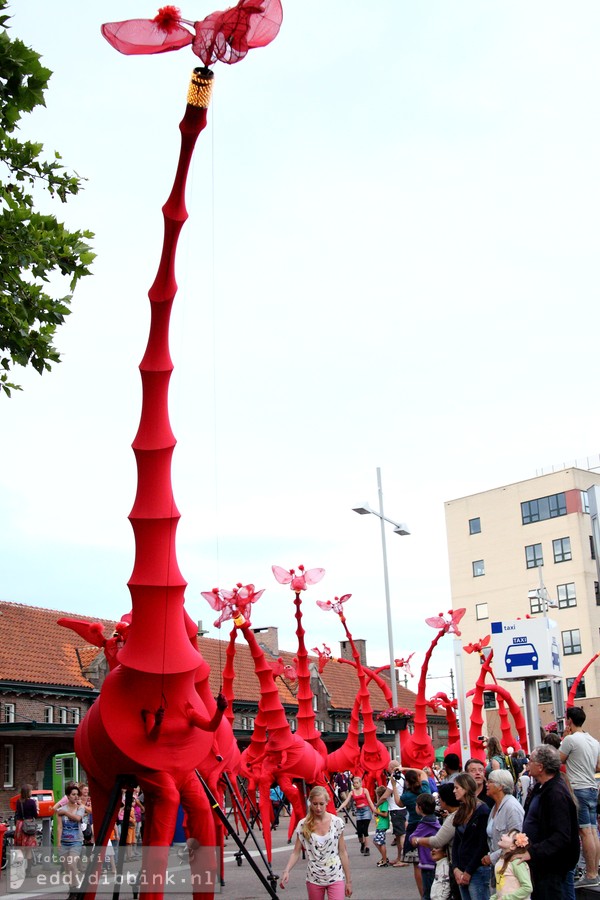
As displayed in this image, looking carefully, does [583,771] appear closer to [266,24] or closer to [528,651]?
[266,24]

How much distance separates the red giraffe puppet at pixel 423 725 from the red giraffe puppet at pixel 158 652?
12237 mm

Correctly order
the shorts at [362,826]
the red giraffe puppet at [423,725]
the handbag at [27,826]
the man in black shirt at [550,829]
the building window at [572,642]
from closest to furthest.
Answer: the man in black shirt at [550,829] < the handbag at [27,826] < the shorts at [362,826] < the red giraffe puppet at [423,725] < the building window at [572,642]

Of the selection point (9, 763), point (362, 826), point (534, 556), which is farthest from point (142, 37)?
point (534, 556)

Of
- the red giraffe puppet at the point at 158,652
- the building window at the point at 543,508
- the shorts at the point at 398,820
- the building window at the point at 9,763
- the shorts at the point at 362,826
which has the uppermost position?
the building window at the point at 543,508

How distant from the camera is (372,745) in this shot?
18984mm

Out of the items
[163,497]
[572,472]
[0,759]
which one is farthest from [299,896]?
[572,472]

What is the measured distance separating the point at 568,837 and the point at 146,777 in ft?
9.33

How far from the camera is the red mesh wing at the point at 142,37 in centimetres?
Answer: 603

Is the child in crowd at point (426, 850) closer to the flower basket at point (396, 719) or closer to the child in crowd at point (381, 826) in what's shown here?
the child in crowd at point (381, 826)

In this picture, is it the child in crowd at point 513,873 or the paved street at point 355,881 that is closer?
the child in crowd at point 513,873

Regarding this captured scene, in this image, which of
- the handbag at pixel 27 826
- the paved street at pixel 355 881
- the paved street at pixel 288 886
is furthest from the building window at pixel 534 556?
the handbag at pixel 27 826

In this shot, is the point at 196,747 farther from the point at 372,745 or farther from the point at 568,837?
the point at 372,745

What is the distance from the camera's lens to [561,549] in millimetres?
50094

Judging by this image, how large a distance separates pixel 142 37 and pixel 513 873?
5.90 m
